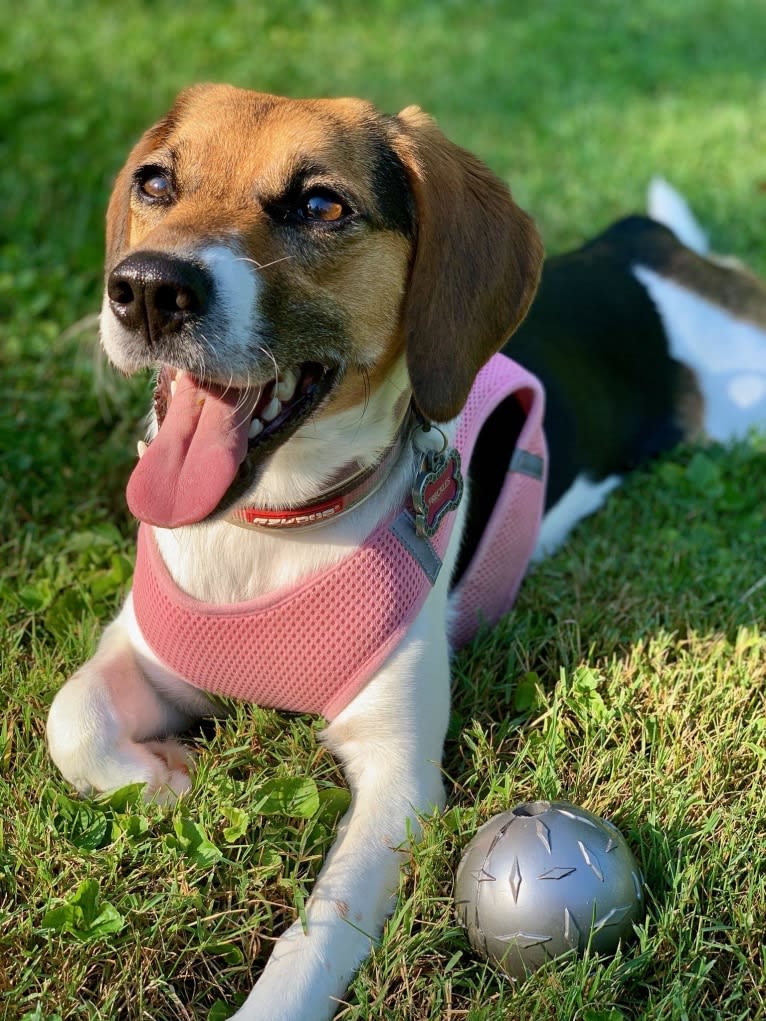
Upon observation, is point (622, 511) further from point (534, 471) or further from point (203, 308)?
point (203, 308)

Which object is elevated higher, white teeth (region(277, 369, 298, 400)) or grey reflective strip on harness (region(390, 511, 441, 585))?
white teeth (region(277, 369, 298, 400))

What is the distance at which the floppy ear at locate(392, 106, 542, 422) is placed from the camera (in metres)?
2.92

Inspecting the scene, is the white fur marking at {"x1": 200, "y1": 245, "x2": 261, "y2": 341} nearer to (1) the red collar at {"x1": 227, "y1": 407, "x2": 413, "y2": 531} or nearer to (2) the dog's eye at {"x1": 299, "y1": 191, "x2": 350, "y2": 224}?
(2) the dog's eye at {"x1": 299, "y1": 191, "x2": 350, "y2": 224}

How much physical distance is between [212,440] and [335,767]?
909mm

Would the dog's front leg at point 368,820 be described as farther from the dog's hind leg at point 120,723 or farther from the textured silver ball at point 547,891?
the dog's hind leg at point 120,723

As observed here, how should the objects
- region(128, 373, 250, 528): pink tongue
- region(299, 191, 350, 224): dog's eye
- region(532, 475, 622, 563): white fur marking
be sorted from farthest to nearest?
region(532, 475, 622, 563): white fur marking, region(299, 191, 350, 224): dog's eye, region(128, 373, 250, 528): pink tongue

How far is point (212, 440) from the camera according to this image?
2.78 meters

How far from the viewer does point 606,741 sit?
3.12 m

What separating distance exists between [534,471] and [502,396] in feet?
0.99

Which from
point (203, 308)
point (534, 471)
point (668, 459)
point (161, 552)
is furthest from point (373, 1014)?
point (668, 459)

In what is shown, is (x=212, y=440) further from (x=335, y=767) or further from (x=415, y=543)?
(x=335, y=767)

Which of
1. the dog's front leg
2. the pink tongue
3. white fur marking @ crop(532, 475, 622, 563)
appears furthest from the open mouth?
white fur marking @ crop(532, 475, 622, 563)

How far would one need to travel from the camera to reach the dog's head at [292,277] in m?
2.66

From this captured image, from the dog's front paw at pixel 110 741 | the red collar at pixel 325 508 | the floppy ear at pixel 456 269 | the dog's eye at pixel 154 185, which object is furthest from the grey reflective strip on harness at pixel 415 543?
the dog's eye at pixel 154 185
